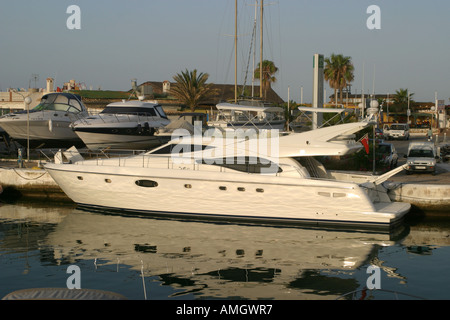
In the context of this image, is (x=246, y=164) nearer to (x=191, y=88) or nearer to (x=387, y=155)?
(x=387, y=155)

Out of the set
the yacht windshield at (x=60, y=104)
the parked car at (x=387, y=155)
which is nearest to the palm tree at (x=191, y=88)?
the yacht windshield at (x=60, y=104)

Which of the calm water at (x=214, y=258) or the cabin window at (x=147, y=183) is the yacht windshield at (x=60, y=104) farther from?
the cabin window at (x=147, y=183)

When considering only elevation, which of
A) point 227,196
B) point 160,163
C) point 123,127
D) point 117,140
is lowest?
point 227,196

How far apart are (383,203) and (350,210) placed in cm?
202

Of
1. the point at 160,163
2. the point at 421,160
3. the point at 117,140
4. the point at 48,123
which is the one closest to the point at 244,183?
the point at 160,163

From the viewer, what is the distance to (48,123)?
96.4ft

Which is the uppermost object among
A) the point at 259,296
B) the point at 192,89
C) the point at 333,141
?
the point at 192,89

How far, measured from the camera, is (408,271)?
42.7 ft

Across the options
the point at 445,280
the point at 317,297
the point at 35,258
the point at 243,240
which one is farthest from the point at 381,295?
the point at 35,258

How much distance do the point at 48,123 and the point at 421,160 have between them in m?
A: 19.2

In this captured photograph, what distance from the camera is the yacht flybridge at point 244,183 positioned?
1642 cm

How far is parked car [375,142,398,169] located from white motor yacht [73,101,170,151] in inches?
438

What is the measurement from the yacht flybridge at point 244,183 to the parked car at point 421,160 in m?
4.67
